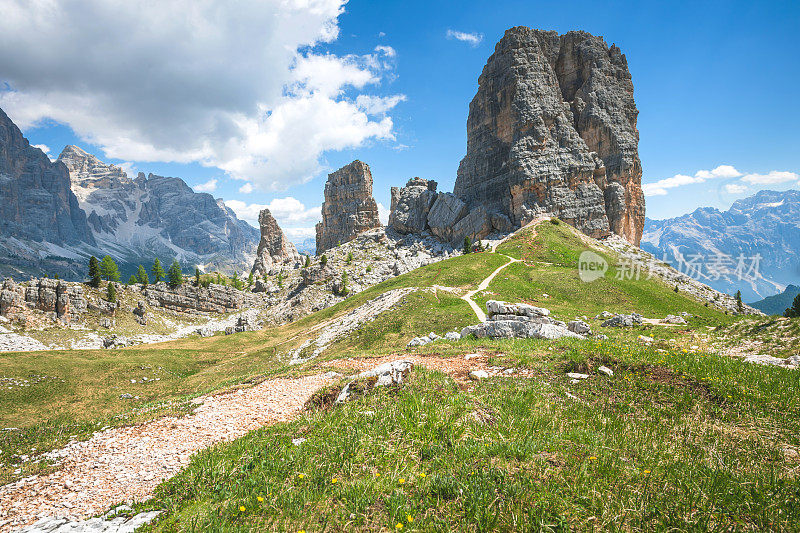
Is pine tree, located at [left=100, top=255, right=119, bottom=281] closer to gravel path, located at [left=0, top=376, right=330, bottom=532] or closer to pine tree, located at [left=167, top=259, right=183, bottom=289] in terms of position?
pine tree, located at [left=167, top=259, right=183, bottom=289]

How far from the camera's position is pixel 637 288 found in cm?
5162

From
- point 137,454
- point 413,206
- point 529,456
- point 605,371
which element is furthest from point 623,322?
point 413,206

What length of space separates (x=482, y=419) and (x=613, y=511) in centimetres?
341

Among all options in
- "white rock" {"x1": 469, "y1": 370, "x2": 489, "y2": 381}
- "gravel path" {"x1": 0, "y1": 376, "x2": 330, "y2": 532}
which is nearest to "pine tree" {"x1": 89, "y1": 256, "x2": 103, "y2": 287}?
"gravel path" {"x1": 0, "y1": 376, "x2": 330, "y2": 532}

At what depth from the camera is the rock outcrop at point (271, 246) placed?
169625 mm

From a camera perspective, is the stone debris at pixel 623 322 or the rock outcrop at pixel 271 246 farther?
the rock outcrop at pixel 271 246

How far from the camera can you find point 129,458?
348 inches

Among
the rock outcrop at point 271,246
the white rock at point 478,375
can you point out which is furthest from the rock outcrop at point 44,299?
the rock outcrop at point 271,246

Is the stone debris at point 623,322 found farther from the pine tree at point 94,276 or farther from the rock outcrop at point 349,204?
the rock outcrop at point 349,204

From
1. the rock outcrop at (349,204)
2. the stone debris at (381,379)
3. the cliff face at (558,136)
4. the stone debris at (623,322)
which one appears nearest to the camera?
the stone debris at (381,379)

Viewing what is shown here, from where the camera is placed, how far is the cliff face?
98.2 metres

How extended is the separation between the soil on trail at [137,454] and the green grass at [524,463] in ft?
4.92

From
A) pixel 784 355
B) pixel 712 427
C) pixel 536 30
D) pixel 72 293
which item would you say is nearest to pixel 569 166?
pixel 536 30

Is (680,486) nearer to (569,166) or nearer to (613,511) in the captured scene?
(613,511)
